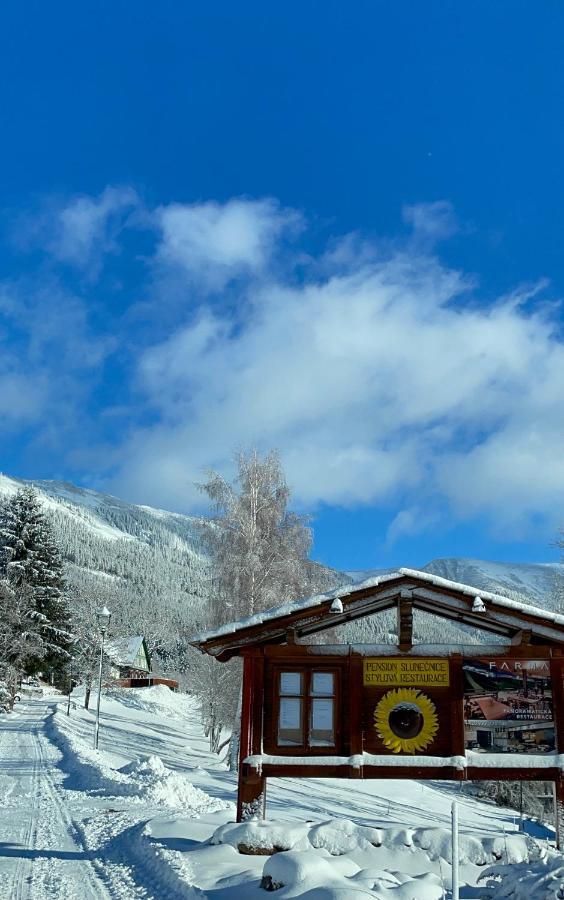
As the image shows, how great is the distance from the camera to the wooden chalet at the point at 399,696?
505 inches

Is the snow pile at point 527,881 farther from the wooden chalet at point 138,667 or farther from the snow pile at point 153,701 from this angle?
the wooden chalet at point 138,667

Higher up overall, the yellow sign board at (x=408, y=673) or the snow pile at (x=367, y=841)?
the yellow sign board at (x=408, y=673)

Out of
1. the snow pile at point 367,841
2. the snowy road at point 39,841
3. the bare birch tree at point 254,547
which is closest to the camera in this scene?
the snowy road at point 39,841

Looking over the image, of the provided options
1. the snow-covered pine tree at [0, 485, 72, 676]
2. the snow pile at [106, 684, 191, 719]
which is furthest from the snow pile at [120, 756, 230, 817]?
the snow pile at [106, 684, 191, 719]

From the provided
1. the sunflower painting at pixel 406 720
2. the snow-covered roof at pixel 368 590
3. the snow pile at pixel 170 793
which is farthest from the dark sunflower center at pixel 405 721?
the snow pile at pixel 170 793

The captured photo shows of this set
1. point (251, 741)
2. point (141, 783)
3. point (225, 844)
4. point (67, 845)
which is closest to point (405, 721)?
point (251, 741)

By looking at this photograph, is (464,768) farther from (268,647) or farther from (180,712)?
(180,712)

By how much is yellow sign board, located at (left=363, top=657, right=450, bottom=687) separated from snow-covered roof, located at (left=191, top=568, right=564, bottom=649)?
1391mm

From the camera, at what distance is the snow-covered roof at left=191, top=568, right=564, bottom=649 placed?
41.3 feet

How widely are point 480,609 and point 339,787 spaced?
656 inches

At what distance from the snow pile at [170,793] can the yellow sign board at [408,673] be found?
5329 mm

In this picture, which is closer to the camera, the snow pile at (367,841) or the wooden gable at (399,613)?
the snow pile at (367,841)

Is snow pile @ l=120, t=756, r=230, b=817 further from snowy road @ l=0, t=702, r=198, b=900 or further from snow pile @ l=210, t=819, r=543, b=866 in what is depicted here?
snow pile @ l=210, t=819, r=543, b=866

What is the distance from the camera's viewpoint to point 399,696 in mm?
13180
